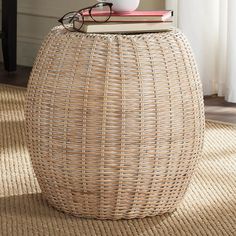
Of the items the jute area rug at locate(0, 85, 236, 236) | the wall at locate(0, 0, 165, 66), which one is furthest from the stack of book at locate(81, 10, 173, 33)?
the wall at locate(0, 0, 165, 66)

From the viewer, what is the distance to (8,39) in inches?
151

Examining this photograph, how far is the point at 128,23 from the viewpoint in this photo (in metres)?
1.87

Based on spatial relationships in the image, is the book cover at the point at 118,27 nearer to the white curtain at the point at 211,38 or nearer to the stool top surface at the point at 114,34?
the stool top surface at the point at 114,34

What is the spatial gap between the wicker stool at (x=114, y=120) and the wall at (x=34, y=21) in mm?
2024

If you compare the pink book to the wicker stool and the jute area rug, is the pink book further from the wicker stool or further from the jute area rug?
the jute area rug

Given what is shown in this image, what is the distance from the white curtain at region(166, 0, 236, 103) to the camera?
3201 mm

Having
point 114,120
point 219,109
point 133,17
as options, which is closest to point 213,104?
point 219,109

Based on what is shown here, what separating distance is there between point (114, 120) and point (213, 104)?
1.51 meters

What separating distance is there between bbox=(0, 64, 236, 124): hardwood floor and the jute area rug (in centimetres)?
40

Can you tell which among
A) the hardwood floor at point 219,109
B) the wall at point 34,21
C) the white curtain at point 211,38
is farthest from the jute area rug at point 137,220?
the wall at point 34,21

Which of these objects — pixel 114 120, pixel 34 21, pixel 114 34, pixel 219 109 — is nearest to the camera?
pixel 114 120

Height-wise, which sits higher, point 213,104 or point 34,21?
point 34,21

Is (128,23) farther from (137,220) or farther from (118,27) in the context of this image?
(137,220)

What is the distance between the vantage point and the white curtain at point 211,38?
320 cm
